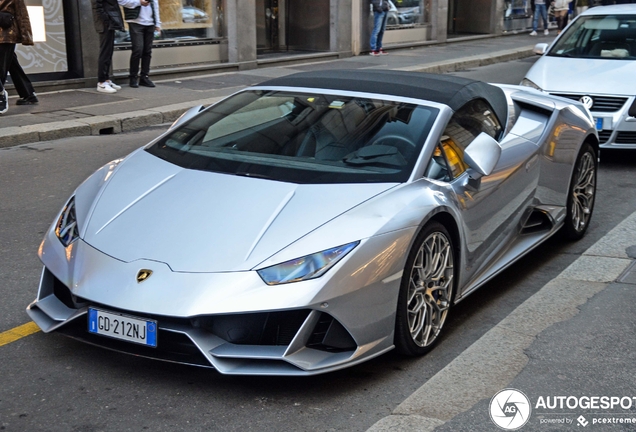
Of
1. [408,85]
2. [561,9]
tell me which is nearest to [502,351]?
[408,85]

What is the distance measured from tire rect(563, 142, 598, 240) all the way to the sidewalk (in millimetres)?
6415

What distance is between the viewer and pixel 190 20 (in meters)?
16.0

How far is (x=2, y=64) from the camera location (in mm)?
10695

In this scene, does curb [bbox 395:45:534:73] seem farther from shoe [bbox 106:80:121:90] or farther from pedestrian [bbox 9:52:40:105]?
pedestrian [bbox 9:52:40:105]

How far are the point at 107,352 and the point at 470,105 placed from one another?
2496mm

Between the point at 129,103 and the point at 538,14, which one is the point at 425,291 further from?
the point at 538,14

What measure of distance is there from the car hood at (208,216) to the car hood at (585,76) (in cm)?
536

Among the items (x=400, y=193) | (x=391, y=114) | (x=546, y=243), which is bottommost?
(x=546, y=243)

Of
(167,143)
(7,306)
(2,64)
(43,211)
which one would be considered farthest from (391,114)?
(2,64)

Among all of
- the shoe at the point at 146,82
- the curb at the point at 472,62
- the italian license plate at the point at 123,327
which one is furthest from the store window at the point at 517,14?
A: the italian license plate at the point at 123,327

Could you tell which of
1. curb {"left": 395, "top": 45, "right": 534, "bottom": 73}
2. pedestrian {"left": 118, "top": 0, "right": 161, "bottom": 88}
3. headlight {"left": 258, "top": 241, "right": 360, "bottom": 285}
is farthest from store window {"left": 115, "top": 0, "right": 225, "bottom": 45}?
headlight {"left": 258, "top": 241, "right": 360, "bottom": 285}

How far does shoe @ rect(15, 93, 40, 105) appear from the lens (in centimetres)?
1168

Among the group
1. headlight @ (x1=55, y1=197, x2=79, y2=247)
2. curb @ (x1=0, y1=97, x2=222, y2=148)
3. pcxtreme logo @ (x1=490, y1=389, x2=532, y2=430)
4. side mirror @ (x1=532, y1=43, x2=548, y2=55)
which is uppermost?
side mirror @ (x1=532, y1=43, x2=548, y2=55)

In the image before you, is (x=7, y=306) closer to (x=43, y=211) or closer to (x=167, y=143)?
(x=167, y=143)
